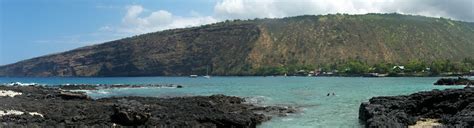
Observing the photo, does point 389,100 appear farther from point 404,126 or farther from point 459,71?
point 459,71

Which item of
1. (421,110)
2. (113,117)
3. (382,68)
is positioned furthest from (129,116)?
(382,68)

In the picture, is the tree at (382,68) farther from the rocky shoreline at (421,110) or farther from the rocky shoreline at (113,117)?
the rocky shoreline at (113,117)

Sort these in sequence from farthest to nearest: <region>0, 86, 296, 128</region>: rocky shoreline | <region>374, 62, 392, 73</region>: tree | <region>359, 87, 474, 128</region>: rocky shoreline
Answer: <region>374, 62, 392, 73</region>: tree
<region>359, 87, 474, 128</region>: rocky shoreline
<region>0, 86, 296, 128</region>: rocky shoreline

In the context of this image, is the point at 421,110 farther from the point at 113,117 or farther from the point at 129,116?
the point at 113,117

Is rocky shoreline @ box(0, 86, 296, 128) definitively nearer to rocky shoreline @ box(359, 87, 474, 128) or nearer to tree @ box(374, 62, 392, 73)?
rocky shoreline @ box(359, 87, 474, 128)

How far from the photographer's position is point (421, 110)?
41938 millimetres

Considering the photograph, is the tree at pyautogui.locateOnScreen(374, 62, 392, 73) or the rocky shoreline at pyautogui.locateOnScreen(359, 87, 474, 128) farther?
the tree at pyautogui.locateOnScreen(374, 62, 392, 73)

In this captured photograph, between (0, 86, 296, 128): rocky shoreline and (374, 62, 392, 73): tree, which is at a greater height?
(374, 62, 392, 73): tree

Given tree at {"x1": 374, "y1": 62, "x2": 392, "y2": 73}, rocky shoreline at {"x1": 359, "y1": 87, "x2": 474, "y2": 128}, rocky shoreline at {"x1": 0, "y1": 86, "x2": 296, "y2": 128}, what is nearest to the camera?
rocky shoreline at {"x1": 0, "y1": 86, "x2": 296, "y2": 128}

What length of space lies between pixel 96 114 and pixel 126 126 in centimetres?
515

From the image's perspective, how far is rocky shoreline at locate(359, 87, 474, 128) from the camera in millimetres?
34438

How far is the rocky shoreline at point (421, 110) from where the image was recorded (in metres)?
34.4

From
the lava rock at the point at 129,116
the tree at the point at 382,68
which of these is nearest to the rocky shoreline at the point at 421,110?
the lava rock at the point at 129,116

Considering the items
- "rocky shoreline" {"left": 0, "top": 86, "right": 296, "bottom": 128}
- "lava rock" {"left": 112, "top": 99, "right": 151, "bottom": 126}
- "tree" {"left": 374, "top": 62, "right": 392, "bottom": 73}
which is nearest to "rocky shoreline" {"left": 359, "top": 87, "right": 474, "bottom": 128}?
"rocky shoreline" {"left": 0, "top": 86, "right": 296, "bottom": 128}
